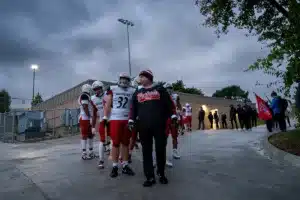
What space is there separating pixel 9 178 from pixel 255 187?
468 centimetres

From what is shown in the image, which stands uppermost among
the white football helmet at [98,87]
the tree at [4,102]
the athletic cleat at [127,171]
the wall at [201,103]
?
the tree at [4,102]

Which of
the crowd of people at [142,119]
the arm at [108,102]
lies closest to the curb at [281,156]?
the crowd of people at [142,119]

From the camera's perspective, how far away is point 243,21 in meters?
13.3

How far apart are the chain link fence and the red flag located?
12.0 metres

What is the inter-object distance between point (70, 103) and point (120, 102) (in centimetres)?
2517

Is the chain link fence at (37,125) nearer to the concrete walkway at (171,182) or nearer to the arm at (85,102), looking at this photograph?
the concrete walkway at (171,182)

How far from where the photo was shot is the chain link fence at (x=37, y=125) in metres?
19.3

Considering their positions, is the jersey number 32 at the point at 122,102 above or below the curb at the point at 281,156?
above

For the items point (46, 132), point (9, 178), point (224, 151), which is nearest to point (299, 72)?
point (224, 151)

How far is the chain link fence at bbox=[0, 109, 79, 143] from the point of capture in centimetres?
1931

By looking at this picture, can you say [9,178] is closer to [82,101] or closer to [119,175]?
Answer: [119,175]

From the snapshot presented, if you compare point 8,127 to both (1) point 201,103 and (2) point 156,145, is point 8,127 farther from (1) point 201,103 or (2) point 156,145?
(1) point 201,103

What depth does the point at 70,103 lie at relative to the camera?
3022 centimetres

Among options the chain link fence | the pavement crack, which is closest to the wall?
the chain link fence
